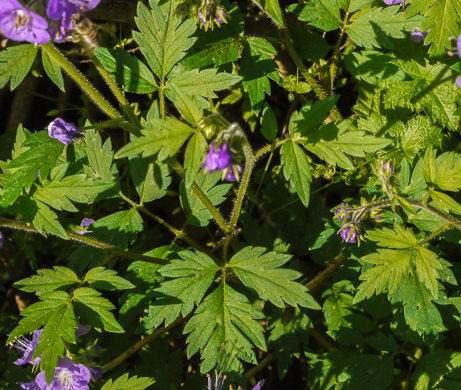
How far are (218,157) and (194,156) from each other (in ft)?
0.39

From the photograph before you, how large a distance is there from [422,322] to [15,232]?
10.2 ft

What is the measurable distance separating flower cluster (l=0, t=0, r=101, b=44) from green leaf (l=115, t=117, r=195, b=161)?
0.59 metres

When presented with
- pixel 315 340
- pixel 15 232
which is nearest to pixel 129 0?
pixel 15 232

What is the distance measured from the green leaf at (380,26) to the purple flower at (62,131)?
1.83m

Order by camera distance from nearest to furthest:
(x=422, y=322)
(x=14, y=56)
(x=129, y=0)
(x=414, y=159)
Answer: (x=14, y=56)
(x=422, y=322)
(x=414, y=159)
(x=129, y=0)

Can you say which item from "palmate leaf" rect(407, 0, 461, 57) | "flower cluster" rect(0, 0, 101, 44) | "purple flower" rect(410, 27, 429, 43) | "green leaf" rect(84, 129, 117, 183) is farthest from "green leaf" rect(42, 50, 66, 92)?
"purple flower" rect(410, 27, 429, 43)

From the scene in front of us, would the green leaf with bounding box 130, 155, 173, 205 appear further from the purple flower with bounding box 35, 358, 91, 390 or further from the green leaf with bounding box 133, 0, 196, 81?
the purple flower with bounding box 35, 358, 91, 390

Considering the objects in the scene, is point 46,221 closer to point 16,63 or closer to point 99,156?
point 99,156

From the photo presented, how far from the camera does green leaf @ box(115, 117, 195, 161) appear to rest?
86.8 inches

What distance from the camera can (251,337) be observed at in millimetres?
2793

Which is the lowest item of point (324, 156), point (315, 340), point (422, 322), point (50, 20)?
point (315, 340)

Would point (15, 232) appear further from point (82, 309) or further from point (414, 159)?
point (414, 159)

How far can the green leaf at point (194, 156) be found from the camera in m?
2.19

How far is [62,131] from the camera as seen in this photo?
2809mm
